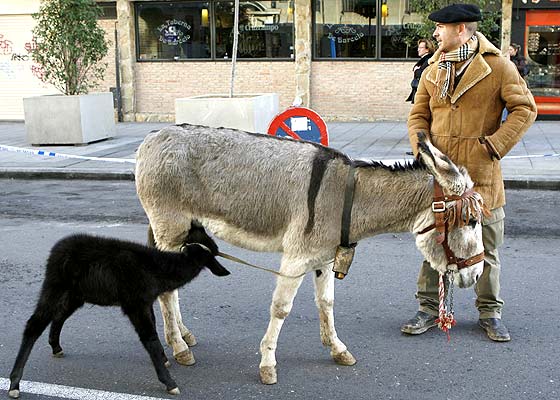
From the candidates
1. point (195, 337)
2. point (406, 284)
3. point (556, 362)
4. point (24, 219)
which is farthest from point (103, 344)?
point (24, 219)

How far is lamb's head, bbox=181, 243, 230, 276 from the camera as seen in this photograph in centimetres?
400

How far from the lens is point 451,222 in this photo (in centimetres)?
369

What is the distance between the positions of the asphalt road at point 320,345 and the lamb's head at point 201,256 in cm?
74

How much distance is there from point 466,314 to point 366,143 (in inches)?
340

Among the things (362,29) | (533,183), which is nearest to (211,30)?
(362,29)

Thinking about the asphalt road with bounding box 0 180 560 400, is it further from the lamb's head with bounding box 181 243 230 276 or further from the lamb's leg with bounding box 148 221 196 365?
the lamb's head with bounding box 181 243 230 276

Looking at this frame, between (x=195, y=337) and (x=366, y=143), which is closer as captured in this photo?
(x=195, y=337)

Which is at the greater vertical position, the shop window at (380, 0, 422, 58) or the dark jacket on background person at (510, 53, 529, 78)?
the shop window at (380, 0, 422, 58)

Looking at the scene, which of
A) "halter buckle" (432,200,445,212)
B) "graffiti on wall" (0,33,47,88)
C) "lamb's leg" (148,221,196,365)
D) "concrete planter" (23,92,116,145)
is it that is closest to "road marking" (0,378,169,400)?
"lamb's leg" (148,221,196,365)

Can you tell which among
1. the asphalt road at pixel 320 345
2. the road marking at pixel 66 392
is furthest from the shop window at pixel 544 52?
the road marking at pixel 66 392

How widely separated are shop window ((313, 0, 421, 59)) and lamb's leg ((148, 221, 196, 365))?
44.6ft

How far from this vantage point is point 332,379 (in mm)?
4230

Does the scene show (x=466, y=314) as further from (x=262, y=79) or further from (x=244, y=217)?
(x=262, y=79)

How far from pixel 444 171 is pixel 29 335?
255 cm
